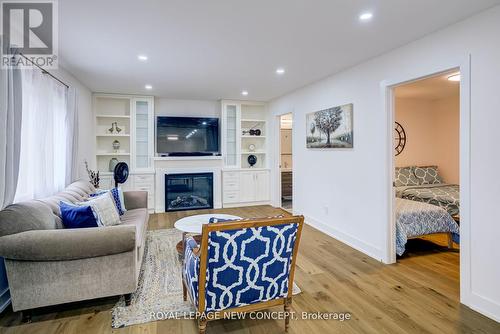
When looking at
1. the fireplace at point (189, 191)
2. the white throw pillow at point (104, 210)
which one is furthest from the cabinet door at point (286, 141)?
the white throw pillow at point (104, 210)

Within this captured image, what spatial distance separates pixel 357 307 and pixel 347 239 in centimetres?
160

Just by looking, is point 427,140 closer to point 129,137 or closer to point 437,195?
point 437,195

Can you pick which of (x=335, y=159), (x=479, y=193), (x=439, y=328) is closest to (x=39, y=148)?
(x=335, y=159)

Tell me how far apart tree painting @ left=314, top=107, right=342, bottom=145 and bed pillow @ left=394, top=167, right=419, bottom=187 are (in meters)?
2.28

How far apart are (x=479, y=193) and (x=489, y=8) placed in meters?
1.47

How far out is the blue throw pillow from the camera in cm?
238

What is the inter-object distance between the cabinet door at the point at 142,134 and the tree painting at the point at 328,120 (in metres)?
3.40

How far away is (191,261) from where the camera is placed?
6.36 feet

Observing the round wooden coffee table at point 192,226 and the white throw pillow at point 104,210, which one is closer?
the white throw pillow at point 104,210

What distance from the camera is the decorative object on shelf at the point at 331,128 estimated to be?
3756mm

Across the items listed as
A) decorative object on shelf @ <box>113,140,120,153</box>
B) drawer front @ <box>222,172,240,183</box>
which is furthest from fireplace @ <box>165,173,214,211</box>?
decorative object on shelf @ <box>113,140,120,153</box>

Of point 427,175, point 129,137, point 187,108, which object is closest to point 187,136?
point 187,108

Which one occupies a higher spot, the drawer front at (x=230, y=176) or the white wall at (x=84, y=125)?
the white wall at (x=84, y=125)

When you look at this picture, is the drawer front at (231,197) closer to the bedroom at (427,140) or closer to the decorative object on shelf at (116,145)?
the decorative object on shelf at (116,145)
